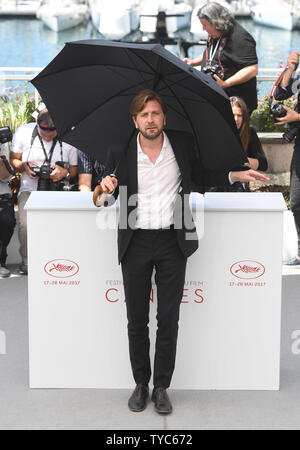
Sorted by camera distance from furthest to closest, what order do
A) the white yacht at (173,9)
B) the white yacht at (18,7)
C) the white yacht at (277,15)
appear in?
the white yacht at (18,7) < the white yacht at (277,15) < the white yacht at (173,9)

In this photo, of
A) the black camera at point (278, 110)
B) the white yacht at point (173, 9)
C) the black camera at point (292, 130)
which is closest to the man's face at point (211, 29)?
the black camera at point (278, 110)

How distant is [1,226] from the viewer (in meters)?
7.10

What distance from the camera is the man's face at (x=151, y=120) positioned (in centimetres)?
437

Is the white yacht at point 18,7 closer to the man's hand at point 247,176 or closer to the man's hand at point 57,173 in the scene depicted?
the man's hand at point 57,173

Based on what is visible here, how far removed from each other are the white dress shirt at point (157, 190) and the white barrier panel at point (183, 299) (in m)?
0.27

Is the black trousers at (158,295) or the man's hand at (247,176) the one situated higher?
the man's hand at (247,176)

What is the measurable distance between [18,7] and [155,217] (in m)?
54.0

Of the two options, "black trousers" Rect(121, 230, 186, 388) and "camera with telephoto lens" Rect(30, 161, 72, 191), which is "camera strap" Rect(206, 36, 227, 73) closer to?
"camera with telephoto lens" Rect(30, 161, 72, 191)

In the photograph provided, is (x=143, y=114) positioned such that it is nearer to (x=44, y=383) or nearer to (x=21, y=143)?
(x=44, y=383)

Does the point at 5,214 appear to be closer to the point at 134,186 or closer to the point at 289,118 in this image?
the point at 289,118

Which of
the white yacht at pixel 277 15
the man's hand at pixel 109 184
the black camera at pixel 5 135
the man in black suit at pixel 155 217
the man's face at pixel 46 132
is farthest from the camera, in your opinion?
the white yacht at pixel 277 15

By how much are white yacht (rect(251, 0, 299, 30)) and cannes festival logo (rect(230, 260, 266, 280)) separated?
49718 millimetres

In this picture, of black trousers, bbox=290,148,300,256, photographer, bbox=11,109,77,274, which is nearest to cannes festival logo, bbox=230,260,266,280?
black trousers, bbox=290,148,300,256

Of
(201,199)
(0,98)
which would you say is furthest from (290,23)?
(201,199)
